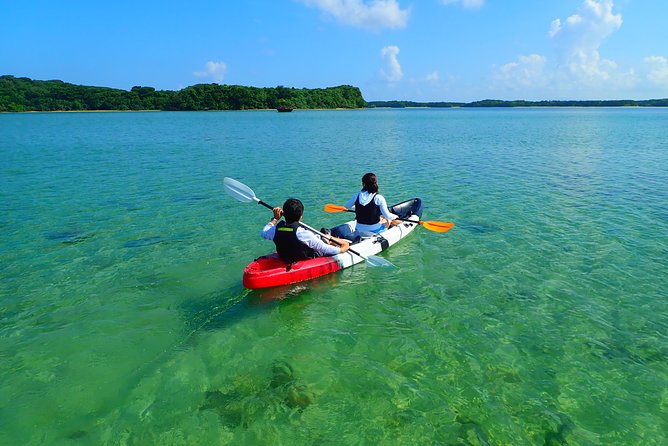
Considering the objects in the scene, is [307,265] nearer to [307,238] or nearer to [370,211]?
[307,238]

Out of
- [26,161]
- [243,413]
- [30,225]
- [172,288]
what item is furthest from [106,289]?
[26,161]

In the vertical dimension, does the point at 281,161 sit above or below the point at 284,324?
below

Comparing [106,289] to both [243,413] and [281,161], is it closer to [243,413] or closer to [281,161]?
[243,413]

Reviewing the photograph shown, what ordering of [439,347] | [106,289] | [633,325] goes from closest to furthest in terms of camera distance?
[439,347] < [633,325] < [106,289]

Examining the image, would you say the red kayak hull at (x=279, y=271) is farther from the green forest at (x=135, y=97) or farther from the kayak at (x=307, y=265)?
the green forest at (x=135, y=97)

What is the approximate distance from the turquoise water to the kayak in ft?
0.81

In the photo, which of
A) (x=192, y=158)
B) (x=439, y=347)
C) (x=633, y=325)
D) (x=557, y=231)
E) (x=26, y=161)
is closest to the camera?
(x=439, y=347)

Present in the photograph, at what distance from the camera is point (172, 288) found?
8.06 meters

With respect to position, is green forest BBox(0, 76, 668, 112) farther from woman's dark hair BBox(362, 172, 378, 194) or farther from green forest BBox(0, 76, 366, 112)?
woman's dark hair BBox(362, 172, 378, 194)

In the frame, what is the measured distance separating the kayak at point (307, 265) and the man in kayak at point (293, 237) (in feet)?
0.59

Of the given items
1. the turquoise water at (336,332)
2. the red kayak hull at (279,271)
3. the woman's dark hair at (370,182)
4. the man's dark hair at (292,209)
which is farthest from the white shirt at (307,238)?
the woman's dark hair at (370,182)

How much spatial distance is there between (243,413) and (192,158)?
24.1m

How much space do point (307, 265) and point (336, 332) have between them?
1840 mm

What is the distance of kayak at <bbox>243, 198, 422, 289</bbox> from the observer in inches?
296
